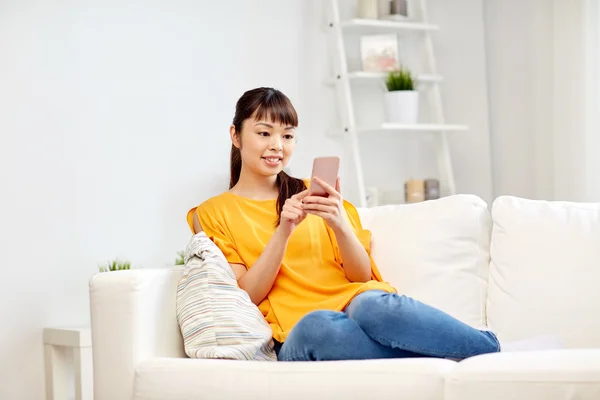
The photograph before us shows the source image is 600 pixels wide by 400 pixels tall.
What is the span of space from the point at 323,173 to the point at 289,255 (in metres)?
0.26

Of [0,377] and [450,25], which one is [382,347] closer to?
[0,377]

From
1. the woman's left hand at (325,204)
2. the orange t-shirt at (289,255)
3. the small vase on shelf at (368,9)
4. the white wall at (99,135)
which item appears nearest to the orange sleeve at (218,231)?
the orange t-shirt at (289,255)

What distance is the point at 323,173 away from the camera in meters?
2.19

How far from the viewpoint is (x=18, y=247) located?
10.4ft

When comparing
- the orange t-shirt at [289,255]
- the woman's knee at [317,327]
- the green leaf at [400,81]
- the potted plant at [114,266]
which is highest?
the green leaf at [400,81]

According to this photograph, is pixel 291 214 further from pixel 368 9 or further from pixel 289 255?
pixel 368 9

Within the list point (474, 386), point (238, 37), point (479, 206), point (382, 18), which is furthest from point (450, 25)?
point (474, 386)

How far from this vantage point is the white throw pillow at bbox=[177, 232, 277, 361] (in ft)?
6.86

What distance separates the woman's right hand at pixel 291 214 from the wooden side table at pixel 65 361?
42.8 inches

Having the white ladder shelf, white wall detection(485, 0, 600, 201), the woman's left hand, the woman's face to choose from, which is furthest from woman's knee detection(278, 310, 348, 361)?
white wall detection(485, 0, 600, 201)

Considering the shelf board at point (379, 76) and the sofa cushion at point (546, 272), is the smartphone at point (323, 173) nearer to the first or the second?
the sofa cushion at point (546, 272)

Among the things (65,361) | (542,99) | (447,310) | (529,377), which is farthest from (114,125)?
(529,377)

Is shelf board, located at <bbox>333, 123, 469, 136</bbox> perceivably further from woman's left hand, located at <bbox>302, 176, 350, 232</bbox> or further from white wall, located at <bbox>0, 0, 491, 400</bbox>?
woman's left hand, located at <bbox>302, 176, 350, 232</bbox>

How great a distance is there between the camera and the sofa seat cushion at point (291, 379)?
5.90ft
